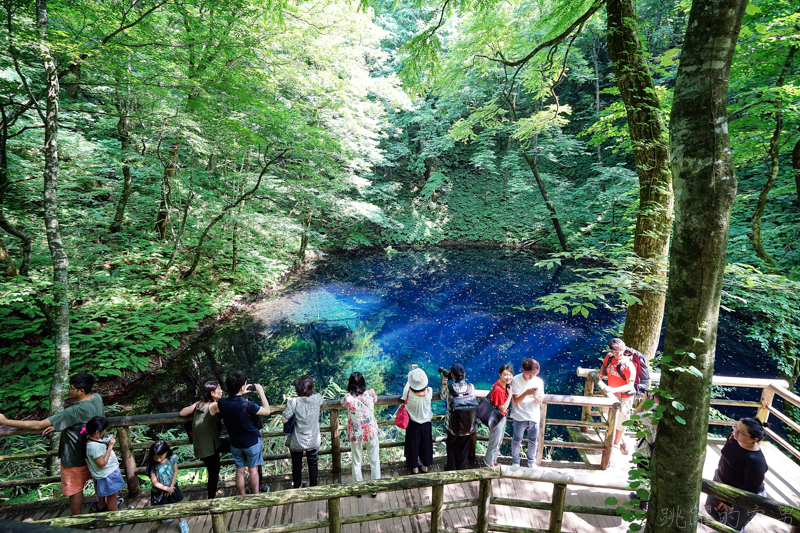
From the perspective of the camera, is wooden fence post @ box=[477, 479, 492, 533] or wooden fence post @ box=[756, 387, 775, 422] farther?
wooden fence post @ box=[756, 387, 775, 422]

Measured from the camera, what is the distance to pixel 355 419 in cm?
355

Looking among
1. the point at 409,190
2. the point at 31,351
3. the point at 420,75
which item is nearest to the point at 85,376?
the point at 31,351

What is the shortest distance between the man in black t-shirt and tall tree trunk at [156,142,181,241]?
746 centimetres

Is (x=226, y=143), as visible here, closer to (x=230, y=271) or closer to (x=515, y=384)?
(x=230, y=271)

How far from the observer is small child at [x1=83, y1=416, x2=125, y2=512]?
305cm

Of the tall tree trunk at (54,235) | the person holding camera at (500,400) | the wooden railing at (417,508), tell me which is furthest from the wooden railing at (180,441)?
the tall tree trunk at (54,235)

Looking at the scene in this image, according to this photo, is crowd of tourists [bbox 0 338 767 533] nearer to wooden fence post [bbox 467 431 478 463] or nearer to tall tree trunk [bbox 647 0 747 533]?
wooden fence post [bbox 467 431 478 463]

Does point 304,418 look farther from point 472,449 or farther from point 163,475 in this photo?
point 472,449

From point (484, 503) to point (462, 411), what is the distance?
0.96 meters

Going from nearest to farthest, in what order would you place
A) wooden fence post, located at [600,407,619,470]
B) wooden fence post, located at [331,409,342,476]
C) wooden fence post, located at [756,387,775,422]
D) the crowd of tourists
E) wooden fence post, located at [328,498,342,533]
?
wooden fence post, located at [328,498,342,533] < the crowd of tourists < wooden fence post, located at [331,409,342,476] < wooden fence post, located at [600,407,619,470] < wooden fence post, located at [756,387,775,422]

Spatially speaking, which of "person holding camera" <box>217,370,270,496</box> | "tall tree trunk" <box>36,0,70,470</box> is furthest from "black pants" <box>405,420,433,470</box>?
"tall tree trunk" <box>36,0,70,470</box>

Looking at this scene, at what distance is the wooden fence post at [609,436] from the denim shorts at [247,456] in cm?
401

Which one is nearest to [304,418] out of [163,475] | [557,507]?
[163,475]

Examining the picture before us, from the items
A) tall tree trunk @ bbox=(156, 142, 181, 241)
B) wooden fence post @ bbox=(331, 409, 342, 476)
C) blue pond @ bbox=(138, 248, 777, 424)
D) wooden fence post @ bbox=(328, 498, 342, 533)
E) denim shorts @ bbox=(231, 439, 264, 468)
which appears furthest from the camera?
tall tree trunk @ bbox=(156, 142, 181, 241)
